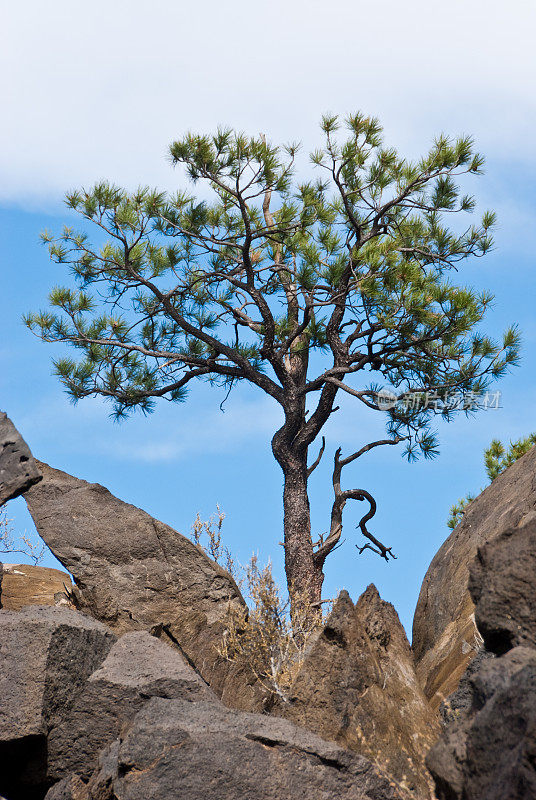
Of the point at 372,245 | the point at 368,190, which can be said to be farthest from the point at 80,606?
the point at 368,190

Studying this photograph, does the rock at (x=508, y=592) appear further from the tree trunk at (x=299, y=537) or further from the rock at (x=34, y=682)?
the tree trunk at (x=299, y=537)

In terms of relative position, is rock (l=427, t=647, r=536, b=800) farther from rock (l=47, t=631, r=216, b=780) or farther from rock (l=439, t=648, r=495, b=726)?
rock (l=47, t=631, r=216, b=780)

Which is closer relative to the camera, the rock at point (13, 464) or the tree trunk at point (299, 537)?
the rock at point (13, 464)

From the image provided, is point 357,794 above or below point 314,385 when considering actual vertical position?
below

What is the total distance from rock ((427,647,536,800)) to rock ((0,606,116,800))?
340 cm

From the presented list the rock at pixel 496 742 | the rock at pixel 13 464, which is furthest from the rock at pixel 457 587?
the rock at pixel 13 464

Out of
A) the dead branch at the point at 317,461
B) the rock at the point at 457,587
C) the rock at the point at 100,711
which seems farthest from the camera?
the dead branch at the point at 317,461

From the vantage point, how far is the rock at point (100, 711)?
5.89 metres

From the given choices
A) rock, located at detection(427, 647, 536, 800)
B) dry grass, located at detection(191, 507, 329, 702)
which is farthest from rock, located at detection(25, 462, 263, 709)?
rock, located at detection(427, 647, 536, 800)

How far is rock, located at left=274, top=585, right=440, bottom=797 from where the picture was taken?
17.1 feet

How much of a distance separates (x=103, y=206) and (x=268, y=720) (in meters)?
9.44

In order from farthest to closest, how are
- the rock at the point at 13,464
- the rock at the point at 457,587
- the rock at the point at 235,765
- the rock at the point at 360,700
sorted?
the rock at the point at 457,587 → the rock at the point at 13,464 → the rock at the point at 360,700 → the rock at the point at 235,765

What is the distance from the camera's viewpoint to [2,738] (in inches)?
230

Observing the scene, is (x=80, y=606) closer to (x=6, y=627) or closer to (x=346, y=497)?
(x=6, y=627)
